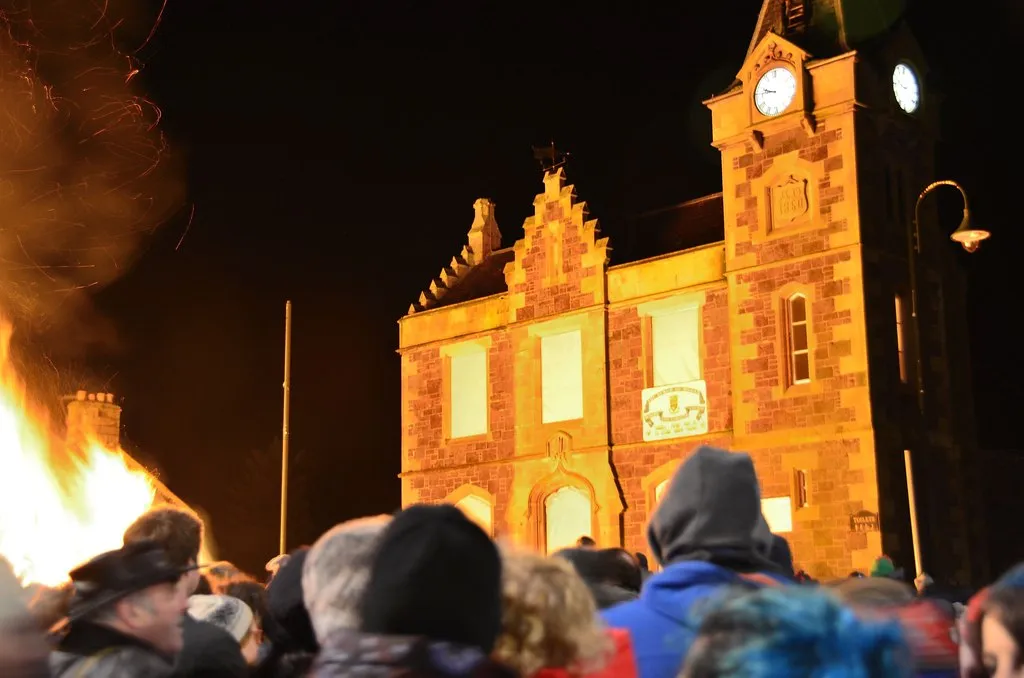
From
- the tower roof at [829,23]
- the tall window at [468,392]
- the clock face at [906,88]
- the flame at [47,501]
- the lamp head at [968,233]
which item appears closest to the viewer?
the flame at [47,501]

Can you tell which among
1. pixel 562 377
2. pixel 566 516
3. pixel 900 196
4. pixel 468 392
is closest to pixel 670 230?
pixel 562 377

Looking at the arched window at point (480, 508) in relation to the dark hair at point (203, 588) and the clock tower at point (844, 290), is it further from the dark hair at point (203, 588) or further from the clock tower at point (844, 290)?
the dark hair at point (203, 588)

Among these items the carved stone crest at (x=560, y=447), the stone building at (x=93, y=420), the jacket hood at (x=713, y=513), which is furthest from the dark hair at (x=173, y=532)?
the stone building at (x=93, y=420)

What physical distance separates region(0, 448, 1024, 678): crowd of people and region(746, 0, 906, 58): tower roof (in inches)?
857

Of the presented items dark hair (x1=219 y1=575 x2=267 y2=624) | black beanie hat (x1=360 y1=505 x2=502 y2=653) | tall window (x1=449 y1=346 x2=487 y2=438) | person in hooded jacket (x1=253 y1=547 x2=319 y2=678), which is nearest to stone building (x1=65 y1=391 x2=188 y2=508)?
tall window (x1=449 y1=346 x2=487 y2=438)

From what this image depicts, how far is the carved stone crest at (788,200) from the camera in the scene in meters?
25.0

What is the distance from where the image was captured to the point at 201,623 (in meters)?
4.61

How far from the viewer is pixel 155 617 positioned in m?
4.23

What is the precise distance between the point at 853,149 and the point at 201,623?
21634mm

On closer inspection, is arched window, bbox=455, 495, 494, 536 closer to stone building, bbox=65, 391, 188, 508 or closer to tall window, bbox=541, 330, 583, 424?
tall window, bbox=541, 330, 583, 424

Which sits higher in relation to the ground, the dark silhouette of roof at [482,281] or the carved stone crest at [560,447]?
the dark silhouette of roof at [482,281]

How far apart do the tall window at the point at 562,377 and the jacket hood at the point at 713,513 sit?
2406 cm

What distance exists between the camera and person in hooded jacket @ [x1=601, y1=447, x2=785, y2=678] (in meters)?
4.26

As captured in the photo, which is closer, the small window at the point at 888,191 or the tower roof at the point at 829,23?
the small window at the point at 888,191
